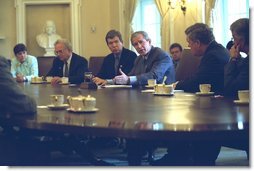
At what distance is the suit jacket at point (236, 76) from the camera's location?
2848mm

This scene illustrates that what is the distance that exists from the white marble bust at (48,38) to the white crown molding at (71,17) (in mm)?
333

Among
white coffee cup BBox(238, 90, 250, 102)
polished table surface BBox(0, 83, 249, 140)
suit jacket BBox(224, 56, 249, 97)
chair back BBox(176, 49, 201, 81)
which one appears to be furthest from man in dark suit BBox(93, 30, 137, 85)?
white coffee cup BBox(238, 90, 250, 102)

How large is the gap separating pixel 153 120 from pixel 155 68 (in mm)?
2377

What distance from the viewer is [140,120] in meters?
1.84

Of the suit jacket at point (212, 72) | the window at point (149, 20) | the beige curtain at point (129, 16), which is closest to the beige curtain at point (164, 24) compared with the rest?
the window at point (149, 20)

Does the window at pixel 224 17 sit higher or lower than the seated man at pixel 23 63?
higher

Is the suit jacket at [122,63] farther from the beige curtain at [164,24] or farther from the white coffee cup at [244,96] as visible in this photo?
the white coffee cup at [244,96]

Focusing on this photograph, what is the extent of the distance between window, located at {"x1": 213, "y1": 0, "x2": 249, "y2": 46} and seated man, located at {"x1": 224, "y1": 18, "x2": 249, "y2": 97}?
3044 mm

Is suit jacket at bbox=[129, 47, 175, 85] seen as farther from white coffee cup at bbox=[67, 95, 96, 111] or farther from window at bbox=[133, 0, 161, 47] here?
window at bbox=[133, 0, 161, 47]

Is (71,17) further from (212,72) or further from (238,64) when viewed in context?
(238,64)

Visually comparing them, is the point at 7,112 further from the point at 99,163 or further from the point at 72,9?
the point at 72,9

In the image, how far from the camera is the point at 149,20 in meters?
8.52

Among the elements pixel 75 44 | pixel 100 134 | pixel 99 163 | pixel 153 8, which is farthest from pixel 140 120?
pixel 75 44

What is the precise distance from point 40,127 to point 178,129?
600 millimetres
